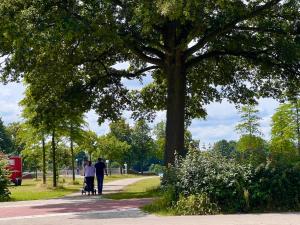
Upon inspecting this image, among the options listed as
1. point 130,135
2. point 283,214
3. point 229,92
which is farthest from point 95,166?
point 130,135

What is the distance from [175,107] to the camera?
85.7 feet

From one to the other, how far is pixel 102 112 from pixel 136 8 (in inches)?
473

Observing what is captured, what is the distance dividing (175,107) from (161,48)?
9.78 ft

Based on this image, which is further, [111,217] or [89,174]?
[89,174]

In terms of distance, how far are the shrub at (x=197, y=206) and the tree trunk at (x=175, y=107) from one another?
10.2m

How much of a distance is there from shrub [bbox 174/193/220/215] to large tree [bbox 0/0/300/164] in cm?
658

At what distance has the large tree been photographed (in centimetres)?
2002

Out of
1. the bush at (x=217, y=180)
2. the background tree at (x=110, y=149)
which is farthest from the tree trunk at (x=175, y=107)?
the background tree at (x=110, y=149)

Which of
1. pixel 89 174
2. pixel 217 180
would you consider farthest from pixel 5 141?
pixel 217 180

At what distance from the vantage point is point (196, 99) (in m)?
34.6

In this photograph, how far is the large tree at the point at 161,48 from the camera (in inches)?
788

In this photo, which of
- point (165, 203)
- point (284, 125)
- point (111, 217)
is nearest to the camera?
point (111, 217)

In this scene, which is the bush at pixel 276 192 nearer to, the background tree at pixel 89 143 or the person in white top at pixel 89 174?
the person in white top at pixel 89 174

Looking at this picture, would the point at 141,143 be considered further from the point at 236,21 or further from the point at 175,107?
the point at 236,21
